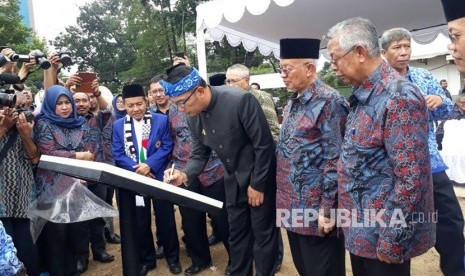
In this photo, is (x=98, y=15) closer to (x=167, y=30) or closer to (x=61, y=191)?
(x=167, y=30)

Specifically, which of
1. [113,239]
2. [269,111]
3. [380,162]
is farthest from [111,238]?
[380,162]

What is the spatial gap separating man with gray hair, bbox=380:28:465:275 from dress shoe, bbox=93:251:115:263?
311 cm

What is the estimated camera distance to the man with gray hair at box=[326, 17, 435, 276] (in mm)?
1575

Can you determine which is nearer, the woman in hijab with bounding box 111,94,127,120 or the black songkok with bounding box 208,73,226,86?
the black songkok with bounding box 208,73,226,86

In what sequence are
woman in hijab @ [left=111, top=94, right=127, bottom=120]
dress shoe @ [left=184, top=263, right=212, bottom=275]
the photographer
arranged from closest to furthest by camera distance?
the photographer
dress shoe @ [left=184, top=263, right=212, bottom=275]
woman in hijab @ [left=111, top=94, right=127, bottom=120]

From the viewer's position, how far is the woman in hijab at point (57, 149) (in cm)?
324

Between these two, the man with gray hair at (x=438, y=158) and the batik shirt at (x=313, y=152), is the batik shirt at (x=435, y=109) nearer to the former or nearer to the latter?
the man with gray hair at (x=438, y=158)

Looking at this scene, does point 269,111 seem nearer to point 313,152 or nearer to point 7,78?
point 313,152

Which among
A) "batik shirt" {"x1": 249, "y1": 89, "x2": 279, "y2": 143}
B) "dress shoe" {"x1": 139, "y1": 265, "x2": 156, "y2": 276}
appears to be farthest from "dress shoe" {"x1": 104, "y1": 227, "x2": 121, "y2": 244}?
"batik shirt" {"x1": 249, "y1": 89, "x2": 279, "y2": 143}

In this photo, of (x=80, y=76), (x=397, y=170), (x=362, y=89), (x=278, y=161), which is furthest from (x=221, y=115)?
(x=80, y=76)

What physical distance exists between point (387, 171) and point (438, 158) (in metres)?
1.24

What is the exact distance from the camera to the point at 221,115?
2729mm

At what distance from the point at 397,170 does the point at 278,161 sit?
0.93 meters

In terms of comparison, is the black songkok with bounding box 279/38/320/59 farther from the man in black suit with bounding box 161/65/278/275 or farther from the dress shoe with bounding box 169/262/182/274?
the dress shoe with bounding box 169/262/182/274
